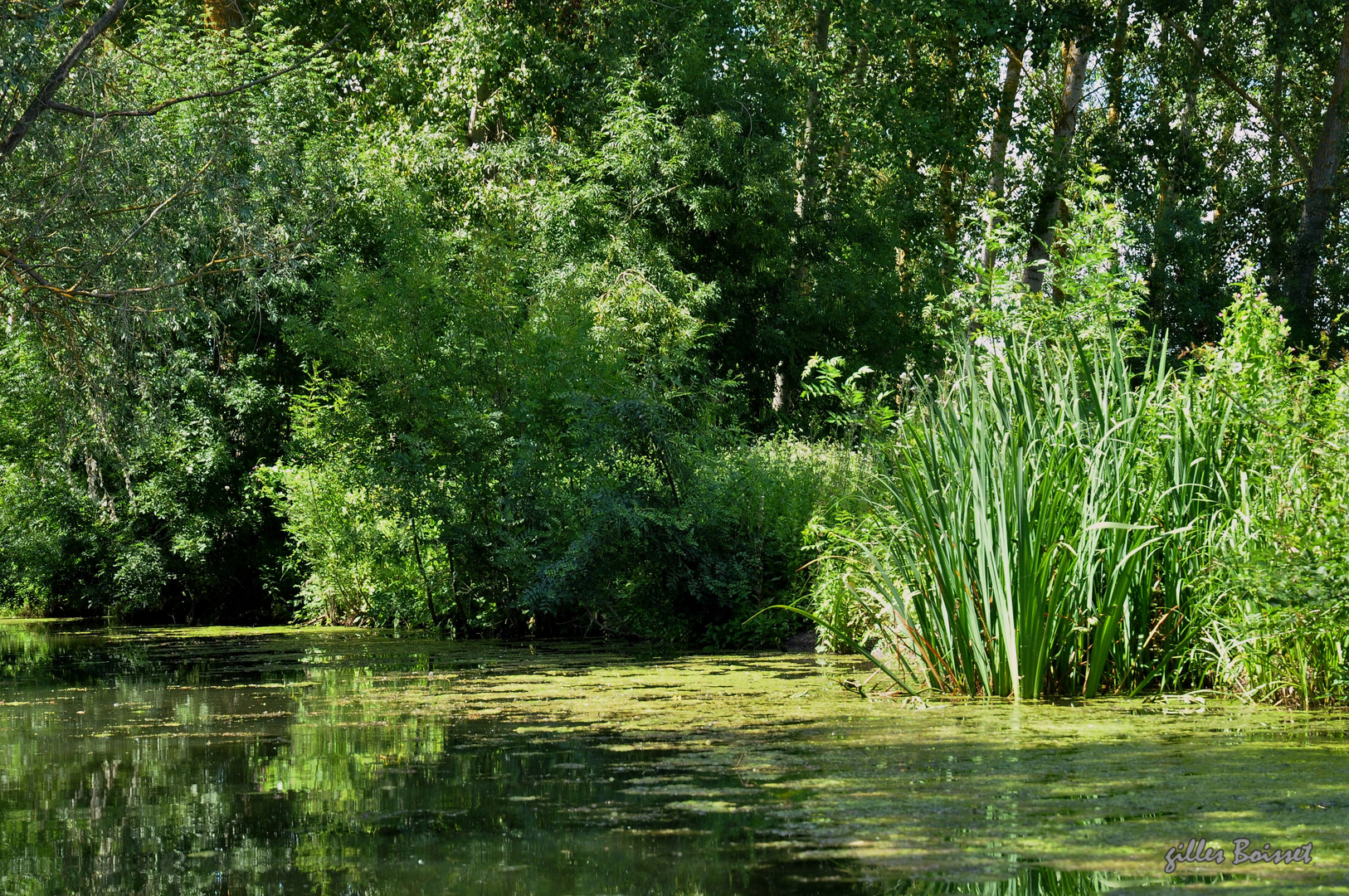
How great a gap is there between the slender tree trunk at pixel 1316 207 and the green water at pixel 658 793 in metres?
19.5

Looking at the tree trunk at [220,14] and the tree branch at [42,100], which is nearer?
the tree branch at [42,100]

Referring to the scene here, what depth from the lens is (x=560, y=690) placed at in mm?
7465

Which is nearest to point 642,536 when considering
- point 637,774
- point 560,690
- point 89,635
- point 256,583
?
point 560,690

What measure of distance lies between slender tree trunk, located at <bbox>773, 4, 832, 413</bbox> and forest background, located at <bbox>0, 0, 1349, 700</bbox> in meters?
0.08

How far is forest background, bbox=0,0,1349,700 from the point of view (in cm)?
641

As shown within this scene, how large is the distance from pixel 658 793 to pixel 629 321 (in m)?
11.2

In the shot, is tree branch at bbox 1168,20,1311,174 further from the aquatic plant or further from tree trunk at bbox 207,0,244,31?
the aquatic plant

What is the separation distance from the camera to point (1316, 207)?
949 inches

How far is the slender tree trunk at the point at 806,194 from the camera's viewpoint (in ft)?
62.3

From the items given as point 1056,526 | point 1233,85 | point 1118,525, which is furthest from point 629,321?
point 1233,85

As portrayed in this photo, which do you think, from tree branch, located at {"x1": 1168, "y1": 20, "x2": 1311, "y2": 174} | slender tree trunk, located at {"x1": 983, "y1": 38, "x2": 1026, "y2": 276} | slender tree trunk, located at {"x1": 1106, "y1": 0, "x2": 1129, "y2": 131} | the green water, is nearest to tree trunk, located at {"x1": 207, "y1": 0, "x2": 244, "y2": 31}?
slender tree trunk, located at {"x1": 983, "y1": 38, "x2": 1026, "y2": 276}

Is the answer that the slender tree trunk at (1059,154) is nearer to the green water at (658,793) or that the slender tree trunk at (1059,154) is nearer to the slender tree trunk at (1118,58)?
the slender tree trunk at (1118,58)

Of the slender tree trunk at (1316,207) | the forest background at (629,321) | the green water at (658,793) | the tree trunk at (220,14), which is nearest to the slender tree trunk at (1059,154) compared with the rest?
the forest background at (629,321)

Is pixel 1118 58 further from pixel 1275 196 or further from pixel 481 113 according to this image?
pixel 481 113
